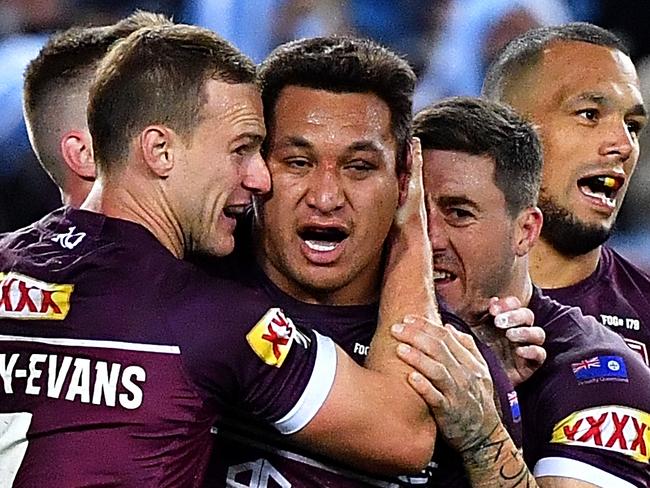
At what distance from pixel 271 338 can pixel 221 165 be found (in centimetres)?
30

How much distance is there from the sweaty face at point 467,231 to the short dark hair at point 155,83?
1.72ft

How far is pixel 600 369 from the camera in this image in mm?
2396

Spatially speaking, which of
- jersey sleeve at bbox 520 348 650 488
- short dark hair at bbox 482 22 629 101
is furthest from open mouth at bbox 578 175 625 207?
jersey sleeve at bbox 520 348 650 488

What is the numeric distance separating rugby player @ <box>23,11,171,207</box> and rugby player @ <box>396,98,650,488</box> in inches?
25.7

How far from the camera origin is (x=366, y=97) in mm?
2273

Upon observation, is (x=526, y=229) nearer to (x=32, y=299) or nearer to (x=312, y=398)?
(x=312, y=398)

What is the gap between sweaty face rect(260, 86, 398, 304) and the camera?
7.27 feet

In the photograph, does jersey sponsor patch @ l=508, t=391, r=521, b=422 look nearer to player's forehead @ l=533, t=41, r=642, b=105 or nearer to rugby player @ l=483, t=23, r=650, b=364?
rugby player @ l=483, t=23, r=650, b=364

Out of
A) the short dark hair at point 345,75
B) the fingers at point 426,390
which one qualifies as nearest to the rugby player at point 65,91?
the short dark hair at point 345,75

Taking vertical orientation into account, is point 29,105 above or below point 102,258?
above

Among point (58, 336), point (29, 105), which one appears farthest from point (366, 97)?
point (29, 105)

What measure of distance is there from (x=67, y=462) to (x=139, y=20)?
3.47 feet

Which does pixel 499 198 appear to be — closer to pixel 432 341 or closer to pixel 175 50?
pixel 432 341

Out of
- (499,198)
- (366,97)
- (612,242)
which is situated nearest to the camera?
(366,97)
